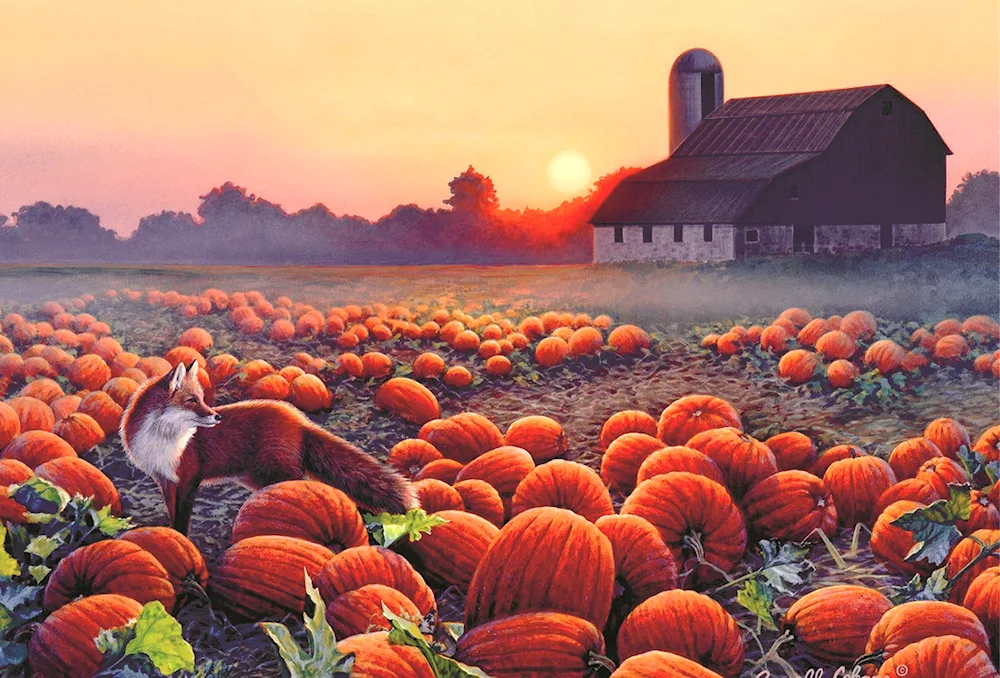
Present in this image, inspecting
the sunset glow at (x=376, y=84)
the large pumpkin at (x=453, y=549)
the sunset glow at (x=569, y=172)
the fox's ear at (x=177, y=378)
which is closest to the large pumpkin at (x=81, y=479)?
the fox's ear at (x=177, y=378)

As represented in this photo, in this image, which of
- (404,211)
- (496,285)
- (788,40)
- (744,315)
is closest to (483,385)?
(496,285)

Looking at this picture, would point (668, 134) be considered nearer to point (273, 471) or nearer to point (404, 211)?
point (404, 211)

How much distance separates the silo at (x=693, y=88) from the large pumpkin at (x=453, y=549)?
134cm

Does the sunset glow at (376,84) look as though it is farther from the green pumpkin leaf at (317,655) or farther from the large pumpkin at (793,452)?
the green pumpkin leaf at (317,655)

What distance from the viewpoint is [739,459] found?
2.82 metres

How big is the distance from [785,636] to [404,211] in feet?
4.87

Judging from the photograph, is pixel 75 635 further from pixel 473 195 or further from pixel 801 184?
pixel 801 184

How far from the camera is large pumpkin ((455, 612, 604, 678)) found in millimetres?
2152

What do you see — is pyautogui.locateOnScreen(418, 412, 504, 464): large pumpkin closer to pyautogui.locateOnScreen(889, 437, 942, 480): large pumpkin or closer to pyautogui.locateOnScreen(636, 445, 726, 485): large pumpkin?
pyautogui.locateOnScreen(636, 445, 726, 485): large pumpkin

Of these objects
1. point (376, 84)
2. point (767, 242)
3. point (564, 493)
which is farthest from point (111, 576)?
point (767, 242)

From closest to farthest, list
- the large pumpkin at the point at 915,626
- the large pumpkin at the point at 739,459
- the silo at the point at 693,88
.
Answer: the large pumpkin at the point at 915,626 < the large pumpkin at the point at 739,459 < the silo at the point at 693,88

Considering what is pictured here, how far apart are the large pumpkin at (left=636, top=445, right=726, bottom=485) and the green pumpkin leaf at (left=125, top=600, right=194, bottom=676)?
1.18 meters

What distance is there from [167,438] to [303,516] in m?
0.39

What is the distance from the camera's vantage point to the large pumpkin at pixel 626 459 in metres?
2.87
